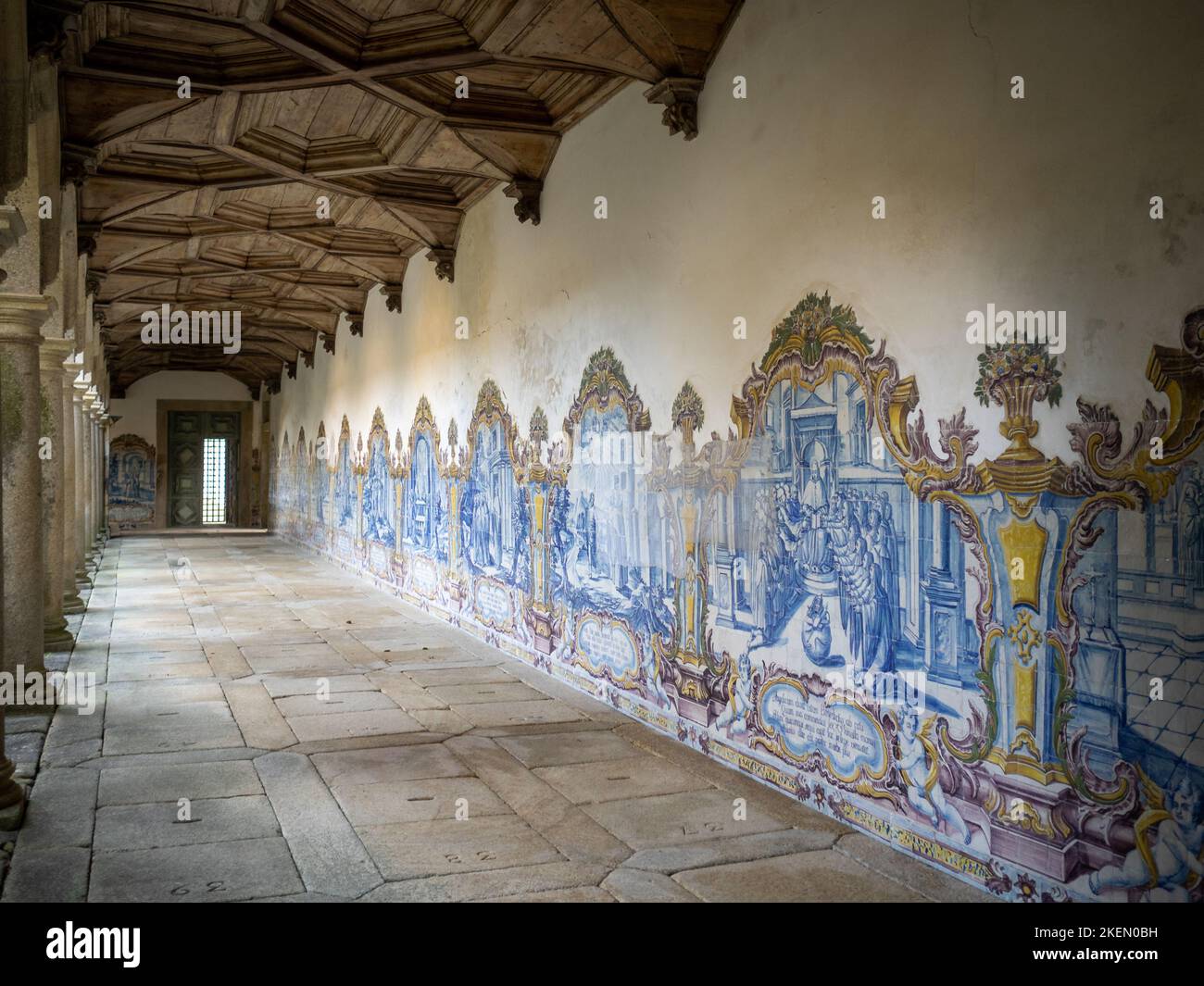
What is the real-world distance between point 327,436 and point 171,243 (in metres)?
6.96

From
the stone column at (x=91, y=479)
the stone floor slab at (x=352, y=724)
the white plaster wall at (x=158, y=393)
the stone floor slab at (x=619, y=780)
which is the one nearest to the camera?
the stone floor slab at (x=619, y=780)

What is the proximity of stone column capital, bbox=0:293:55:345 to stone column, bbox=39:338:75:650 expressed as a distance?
1817 mm

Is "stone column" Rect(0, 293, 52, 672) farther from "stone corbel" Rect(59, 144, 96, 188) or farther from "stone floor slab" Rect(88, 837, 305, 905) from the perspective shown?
"stone floor slab" Rect(88, 837, 305, 905)

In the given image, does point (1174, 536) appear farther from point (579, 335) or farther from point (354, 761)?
point (579, 335)

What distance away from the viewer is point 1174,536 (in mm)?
3348

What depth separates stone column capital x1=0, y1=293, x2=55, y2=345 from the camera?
20.8ft

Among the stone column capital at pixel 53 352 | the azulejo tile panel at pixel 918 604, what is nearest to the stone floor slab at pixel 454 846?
the azulejo tile panel at pixel 918 604

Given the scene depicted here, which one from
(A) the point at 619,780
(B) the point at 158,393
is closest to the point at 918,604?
(A) the point at 619,780

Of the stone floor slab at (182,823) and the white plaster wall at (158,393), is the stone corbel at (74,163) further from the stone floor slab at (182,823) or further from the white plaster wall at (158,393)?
the white plaster wall at (158,393)

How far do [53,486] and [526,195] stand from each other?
185 inches

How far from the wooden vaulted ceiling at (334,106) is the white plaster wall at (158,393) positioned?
50.0ft

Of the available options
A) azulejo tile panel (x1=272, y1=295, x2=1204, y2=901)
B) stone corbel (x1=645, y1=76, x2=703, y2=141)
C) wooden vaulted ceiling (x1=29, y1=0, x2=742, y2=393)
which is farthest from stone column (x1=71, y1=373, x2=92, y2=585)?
stone corbel (x1=645, y1=76, x2=703, y2=141)

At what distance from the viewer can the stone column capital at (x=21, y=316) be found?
635 cm

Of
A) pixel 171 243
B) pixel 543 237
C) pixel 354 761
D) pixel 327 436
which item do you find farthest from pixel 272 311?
pixel 354 761
